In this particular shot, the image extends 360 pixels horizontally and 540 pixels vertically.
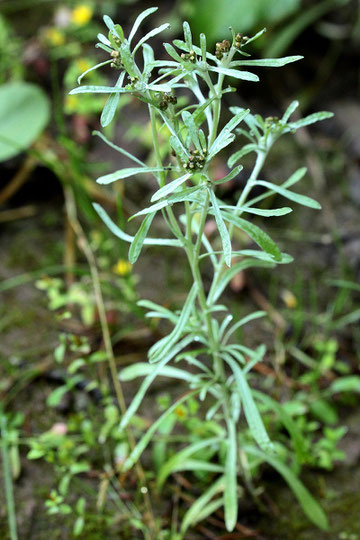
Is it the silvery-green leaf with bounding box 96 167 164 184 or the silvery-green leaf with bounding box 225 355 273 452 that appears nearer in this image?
the silvery-green leaf with bounding box 96 167 164 184

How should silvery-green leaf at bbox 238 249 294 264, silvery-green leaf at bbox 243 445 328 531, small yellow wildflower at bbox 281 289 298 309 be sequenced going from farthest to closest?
small yellow wildflower at bbox 281 289 298 309 < silvery-green leaf at bbox 243 445 328 531 < silvery-green leaf at bbox 238 249 294 264

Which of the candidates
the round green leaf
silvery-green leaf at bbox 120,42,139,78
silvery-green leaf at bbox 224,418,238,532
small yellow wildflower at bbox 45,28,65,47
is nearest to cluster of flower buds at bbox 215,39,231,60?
silvery-green leaf at bbox 120,42,139,78

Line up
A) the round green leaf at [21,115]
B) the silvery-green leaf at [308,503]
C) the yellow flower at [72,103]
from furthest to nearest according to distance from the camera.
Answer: the yellow flower at [72,103] → the round green leaf at [21,115] → the silvery-green leaf at [308,503]

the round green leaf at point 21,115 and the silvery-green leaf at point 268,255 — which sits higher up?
the round green leaf at point 21,115

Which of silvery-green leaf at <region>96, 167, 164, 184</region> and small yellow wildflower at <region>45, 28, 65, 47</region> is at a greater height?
small yellow wildflower at <region>45, 28, 65, 47</region>

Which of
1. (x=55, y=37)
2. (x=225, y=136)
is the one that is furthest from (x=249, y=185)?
(x=55, y=37)

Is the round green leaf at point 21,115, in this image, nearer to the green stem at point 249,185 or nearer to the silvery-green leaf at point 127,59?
the green stem at point 249,185

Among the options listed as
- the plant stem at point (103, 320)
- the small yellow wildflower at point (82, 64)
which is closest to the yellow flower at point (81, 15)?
the small yellow wildflower at point (82, 64)

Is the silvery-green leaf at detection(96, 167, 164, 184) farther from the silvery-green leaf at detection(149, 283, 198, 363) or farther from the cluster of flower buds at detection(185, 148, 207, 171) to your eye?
the silvery-green leaf at detection(149, 283, 198, 363)
